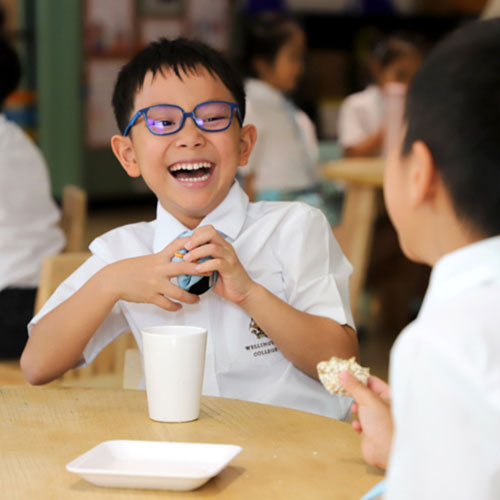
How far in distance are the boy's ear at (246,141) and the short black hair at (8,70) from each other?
58.8 inches

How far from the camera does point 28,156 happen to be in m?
2.69

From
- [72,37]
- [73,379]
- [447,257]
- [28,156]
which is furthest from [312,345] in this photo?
[72,37]

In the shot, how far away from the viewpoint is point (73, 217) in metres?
2.80

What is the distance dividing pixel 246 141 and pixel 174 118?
156 millimetres

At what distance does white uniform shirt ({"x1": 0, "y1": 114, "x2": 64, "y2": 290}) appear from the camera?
262cm

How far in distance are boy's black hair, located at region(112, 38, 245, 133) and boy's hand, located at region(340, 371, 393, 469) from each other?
2.30 ft

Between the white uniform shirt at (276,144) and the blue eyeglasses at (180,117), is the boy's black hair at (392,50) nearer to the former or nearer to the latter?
the white uniform shirt at (276,144)

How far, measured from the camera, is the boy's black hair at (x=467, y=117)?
0.67 metres

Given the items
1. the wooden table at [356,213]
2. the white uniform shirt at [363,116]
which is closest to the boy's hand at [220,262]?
the wooden table at [356,213]

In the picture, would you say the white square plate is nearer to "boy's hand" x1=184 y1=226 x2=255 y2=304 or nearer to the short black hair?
"boy's hand" x1=184 y1=226 x2=255 y2=304

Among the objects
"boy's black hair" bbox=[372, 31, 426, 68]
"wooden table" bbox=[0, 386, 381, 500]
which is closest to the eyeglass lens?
"wooden table" bbox=[0, 386, 381, 500]

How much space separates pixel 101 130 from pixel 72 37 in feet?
2.65

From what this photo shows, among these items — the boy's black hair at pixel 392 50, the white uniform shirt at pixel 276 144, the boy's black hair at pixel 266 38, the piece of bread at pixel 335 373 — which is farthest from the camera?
the boy's black hair at pixel 392 50

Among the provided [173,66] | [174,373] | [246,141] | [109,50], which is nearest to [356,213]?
[246,141]
